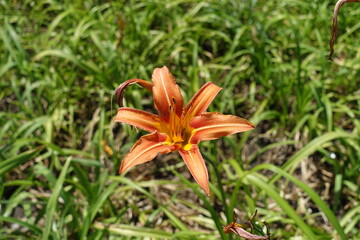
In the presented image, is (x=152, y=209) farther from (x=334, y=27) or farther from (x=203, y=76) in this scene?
(x=334, y=27)

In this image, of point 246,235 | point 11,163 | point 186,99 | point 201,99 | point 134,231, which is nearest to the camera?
point 246,235

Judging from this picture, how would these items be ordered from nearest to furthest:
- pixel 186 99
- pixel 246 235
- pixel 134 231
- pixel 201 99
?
1. pixel 246 235
2. pixel 201 99
3. pixel 134 231
4. pixel 186 99

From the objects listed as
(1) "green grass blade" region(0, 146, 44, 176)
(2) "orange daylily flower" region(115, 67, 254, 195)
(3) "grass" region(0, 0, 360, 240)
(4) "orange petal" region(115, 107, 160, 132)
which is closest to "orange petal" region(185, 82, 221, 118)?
(2) "orange daylily flower" region(115, 67, 254, 195)

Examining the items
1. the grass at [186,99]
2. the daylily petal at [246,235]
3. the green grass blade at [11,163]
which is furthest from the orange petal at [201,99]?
the green grass blade at [11,163]

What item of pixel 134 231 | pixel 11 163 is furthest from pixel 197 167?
pixel 11 163

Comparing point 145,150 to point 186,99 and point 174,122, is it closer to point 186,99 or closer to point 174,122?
point 174,122

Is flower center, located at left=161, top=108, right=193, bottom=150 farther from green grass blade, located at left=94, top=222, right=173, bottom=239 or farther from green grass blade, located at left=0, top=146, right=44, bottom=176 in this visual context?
green grass blade, located at left=0, top=146, right=44, bottom=176

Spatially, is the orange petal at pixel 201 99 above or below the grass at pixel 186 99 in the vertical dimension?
above

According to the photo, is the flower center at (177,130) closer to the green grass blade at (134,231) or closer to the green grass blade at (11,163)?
the green grass blade at (134,231)
